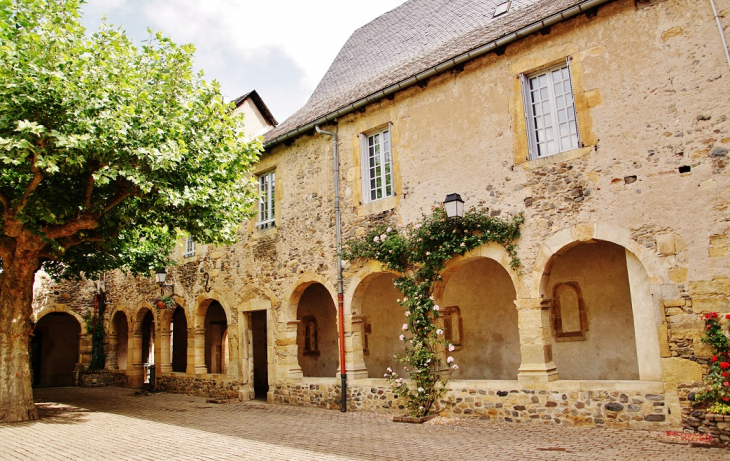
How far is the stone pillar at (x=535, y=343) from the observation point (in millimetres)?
7266

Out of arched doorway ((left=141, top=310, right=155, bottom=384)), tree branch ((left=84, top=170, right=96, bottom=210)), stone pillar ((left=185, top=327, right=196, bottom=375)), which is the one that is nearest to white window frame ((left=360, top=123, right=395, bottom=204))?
tree branch ((left=84, top=170, right=96, bottom=210))

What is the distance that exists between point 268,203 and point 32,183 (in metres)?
5.06

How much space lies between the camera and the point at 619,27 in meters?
7.07

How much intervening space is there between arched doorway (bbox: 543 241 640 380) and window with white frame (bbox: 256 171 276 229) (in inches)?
238

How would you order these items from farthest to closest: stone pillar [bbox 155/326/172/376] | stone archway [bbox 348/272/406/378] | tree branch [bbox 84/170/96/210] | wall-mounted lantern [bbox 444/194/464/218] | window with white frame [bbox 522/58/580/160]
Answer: stone pillar [bbox 155/326/172/376] < stone archway [bbox 348/272/406/378] < tree branch [bbox 84/170/96/210] < wall-mounted lantern [bbox 444/194/464/218] < window with white frame [bbox 522/58/580/160]

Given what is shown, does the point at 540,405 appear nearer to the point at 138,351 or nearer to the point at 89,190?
the point at 89,190

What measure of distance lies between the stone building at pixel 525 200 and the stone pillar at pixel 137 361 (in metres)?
4.65

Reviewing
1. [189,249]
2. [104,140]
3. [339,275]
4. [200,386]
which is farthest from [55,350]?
[104,140]

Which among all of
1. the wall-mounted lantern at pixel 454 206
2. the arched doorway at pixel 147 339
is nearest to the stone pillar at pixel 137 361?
the arched doorway at pixel 147 339

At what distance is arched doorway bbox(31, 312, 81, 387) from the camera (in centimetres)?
1961

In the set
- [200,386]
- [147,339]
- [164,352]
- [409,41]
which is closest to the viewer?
[409,41]

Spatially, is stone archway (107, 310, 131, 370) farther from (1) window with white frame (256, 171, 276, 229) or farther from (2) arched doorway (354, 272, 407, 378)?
(2) arched doorway (354, 272, 407, 378)

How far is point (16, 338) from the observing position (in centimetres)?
893

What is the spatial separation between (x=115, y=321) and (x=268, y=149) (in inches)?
386
